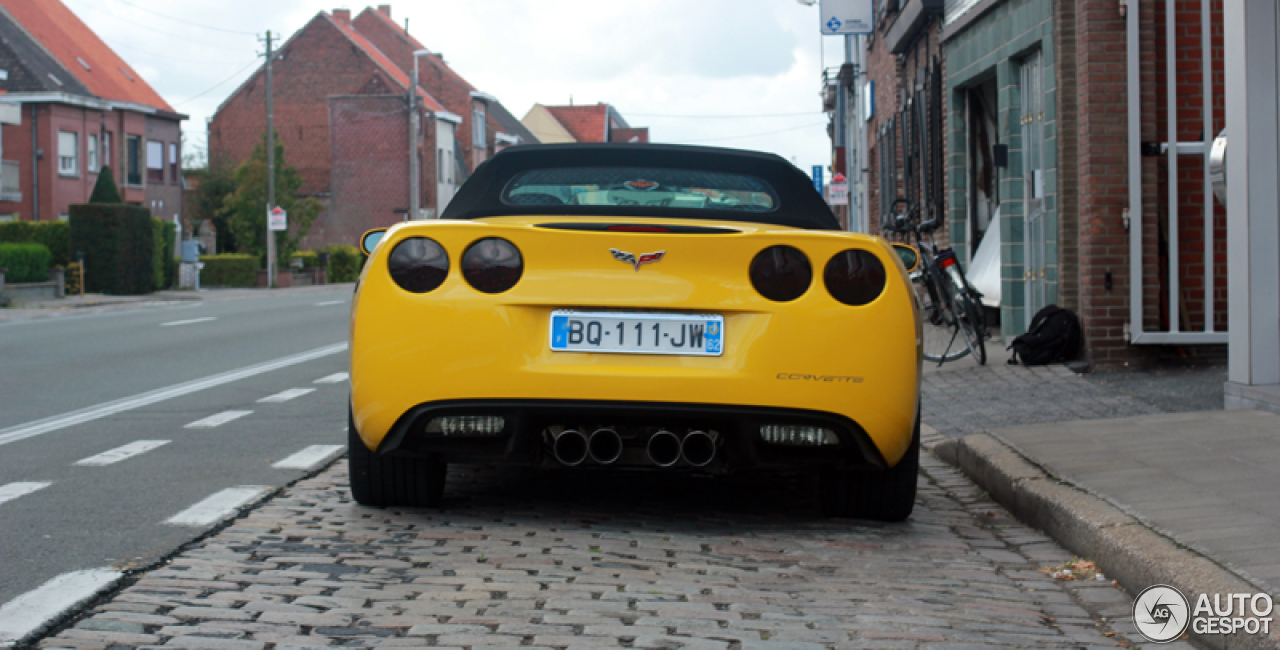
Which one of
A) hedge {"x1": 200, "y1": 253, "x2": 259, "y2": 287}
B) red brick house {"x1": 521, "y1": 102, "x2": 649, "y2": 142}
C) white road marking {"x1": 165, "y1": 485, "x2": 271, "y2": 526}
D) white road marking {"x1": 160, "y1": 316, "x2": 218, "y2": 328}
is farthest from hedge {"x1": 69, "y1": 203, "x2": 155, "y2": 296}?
red brick house {"x1": 521, "y1": 102, "x2": 649, "y2": 142}

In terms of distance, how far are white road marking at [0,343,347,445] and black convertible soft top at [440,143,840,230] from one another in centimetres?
352

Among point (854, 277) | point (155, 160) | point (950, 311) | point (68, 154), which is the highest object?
point (155, 160)

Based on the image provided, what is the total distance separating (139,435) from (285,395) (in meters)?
2.47

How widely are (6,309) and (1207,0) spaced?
23.6 m

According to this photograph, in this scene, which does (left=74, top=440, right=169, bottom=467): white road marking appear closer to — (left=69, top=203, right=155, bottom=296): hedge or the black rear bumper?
the black rear bumper

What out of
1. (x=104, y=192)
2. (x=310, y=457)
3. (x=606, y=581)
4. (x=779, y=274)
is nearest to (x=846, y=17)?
(x=310, y=457)

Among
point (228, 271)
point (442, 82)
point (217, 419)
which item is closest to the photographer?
point (217, 419)

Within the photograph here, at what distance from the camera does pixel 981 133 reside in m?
15.9

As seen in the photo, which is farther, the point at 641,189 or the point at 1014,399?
the point at 1014,399

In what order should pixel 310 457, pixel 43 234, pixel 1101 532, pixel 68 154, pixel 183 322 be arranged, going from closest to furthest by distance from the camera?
pixel 1101 532, pixel 310 457, pixel 183 322, pixel 43 234, pixel 68 154

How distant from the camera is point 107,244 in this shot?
33875 mm

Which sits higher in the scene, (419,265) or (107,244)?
(107,244)

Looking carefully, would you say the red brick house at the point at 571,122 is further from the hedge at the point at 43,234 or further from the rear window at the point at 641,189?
the rear window at the point at 641,189

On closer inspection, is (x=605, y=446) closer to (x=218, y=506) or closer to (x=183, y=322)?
(x=218, y=506)
